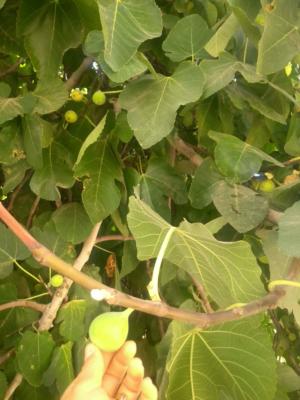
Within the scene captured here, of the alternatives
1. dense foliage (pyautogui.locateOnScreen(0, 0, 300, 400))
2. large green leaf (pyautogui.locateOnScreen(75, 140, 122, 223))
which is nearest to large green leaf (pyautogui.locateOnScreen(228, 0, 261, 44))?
dense foliage (pyautogui.locateOnScreen(0, 0, 300, 400))

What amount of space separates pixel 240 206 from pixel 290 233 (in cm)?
14

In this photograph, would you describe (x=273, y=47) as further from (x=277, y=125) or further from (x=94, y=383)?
(x=94, y=383)

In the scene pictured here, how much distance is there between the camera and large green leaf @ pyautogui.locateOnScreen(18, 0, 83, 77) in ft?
2.37

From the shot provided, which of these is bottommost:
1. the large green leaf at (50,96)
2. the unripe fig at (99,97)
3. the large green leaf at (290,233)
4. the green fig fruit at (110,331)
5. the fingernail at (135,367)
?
the large green leaf at (290,233)

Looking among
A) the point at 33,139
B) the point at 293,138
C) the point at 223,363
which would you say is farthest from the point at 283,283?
the point at 33,139

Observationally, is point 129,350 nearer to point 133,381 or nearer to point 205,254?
point 133,381

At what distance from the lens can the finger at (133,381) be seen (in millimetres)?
369

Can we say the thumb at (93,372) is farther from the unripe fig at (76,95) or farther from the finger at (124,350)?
the unripe fig at (76,95)

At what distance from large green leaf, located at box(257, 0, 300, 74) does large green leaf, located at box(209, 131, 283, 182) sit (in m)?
0.10

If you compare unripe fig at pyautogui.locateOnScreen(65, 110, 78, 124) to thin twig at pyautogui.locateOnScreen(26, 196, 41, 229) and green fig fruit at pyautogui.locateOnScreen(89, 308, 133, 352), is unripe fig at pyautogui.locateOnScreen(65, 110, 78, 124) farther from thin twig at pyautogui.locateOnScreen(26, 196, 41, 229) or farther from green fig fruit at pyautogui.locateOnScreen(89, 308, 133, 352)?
green fig fruit at pyautogui.locateOnScreen(89, 308, 133, 352)

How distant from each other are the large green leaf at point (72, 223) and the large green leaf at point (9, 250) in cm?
6

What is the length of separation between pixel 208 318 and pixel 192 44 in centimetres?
40

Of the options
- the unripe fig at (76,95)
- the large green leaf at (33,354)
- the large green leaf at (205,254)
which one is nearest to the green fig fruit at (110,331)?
the large green leaf at (205,254)

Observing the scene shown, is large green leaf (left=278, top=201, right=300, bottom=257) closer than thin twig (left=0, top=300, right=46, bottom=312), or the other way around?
large green leaf (left=278, top=201, right=300, bottom=257)
